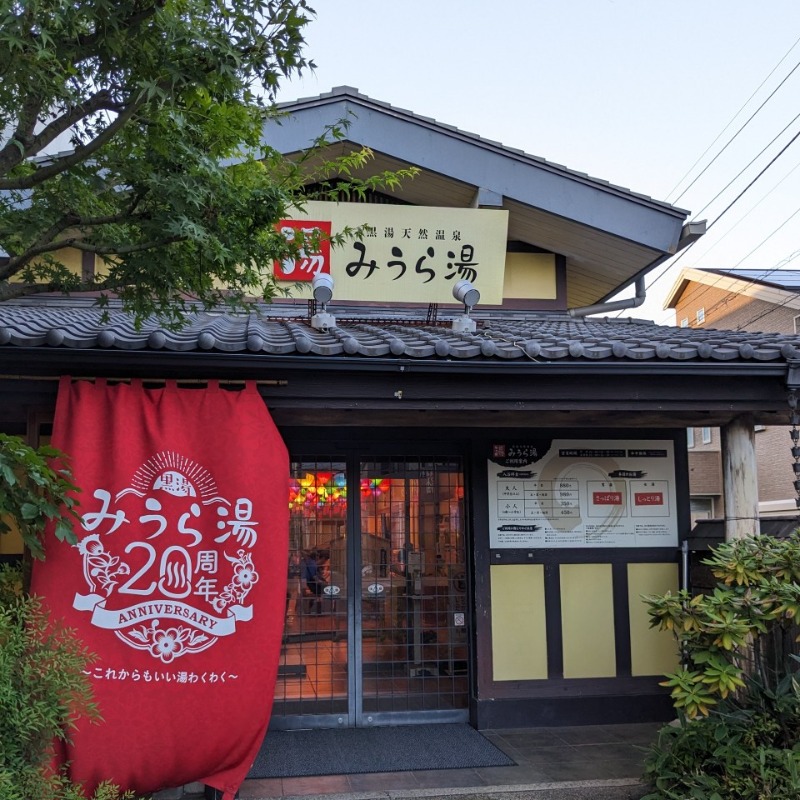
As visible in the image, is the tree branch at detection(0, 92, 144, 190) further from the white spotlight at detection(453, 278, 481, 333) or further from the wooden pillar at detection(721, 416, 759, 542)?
the wooden pillar at detection(721, 416, 759, 542)

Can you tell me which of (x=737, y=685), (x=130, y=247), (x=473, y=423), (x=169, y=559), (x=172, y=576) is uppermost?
(x=130, y=247)

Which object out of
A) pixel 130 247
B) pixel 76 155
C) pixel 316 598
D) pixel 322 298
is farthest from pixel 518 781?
pixel 76 155

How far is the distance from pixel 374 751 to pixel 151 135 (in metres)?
5.38

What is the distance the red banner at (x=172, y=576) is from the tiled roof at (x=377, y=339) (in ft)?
1.47

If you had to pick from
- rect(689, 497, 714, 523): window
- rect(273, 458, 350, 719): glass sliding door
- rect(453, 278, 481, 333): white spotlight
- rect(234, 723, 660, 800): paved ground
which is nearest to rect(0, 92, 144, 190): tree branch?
rect(453, 278, 481, 333): white spotlight

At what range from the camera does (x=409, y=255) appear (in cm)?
Answer: 866

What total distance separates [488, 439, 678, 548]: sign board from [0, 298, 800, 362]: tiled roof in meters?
1.25

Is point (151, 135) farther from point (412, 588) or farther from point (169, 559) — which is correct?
point (412, 588)

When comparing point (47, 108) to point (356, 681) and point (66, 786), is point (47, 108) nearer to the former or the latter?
point (66, 786)

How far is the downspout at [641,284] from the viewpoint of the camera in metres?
8.91

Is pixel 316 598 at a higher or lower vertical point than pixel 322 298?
lower

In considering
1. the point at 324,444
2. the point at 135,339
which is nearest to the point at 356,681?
the point at 324,444

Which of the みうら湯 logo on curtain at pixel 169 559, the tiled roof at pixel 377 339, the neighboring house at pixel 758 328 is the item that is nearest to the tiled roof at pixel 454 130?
the tiled roof at pixel 377 339

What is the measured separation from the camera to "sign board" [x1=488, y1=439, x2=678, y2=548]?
7.99 meters
